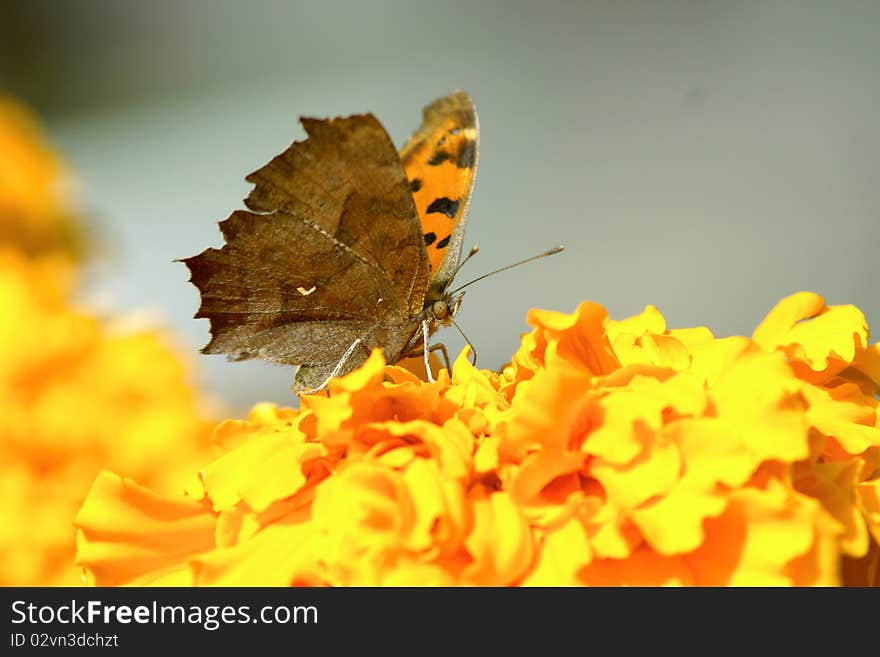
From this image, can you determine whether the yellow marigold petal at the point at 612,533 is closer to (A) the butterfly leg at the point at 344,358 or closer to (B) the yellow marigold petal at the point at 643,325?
(B) the yellow marigold petal at the point at 643,325

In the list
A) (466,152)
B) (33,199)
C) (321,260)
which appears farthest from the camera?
(33,199)

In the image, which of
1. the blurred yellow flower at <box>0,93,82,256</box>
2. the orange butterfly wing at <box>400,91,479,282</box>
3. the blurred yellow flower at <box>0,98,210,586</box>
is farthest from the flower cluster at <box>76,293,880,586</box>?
the blurred yellow flower at <box>0,93,82,256</box>

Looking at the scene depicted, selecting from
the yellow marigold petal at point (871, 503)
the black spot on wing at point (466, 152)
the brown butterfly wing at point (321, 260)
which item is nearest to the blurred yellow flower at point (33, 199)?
the brown butterfly wing at point (321, 260)

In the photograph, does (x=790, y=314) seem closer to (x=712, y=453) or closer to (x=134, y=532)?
(x=712, y=453)

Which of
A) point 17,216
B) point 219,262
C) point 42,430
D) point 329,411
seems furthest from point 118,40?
point 329,411

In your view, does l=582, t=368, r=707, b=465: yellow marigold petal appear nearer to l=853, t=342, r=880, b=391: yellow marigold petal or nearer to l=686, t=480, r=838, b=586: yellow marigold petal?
l=686, t=480, r=838, b=586: yellow marigold petal

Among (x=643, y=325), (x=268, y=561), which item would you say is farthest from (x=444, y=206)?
(x=268, y=561)
